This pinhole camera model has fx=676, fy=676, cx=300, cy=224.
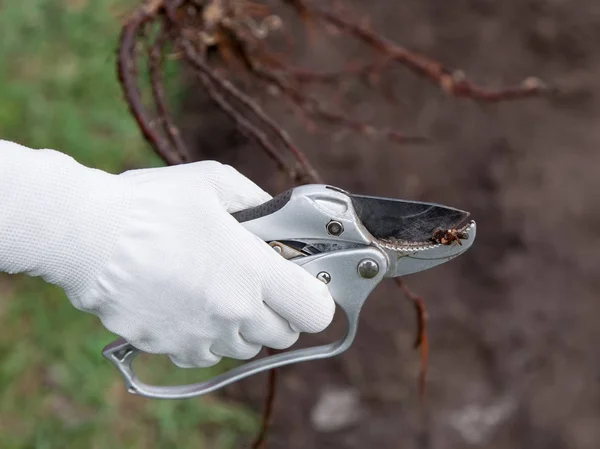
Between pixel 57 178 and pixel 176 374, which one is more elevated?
pixel 57 178

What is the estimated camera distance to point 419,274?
1741 mm

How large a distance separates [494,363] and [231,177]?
120 cm

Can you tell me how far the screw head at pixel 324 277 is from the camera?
0.72 m

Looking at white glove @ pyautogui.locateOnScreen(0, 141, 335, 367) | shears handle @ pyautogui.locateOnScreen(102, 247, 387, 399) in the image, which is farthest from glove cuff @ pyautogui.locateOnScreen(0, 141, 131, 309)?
shears handle @ pyautogui.locateOnScreen(102, 247, 387, 399)

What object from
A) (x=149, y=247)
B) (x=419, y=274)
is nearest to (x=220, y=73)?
(x=149, y=247)

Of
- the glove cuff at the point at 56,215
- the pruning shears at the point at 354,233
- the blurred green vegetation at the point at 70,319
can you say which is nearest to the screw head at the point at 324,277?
the pruning shears at the point at 354,233

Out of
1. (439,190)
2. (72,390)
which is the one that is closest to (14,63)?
(72,390)

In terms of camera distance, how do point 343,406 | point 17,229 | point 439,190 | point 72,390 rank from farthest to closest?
point 439,190
point 343,406
point 72,390
point 17,229

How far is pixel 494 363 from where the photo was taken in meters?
1.70

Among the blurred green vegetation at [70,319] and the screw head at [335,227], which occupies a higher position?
the screw head at [335,227]

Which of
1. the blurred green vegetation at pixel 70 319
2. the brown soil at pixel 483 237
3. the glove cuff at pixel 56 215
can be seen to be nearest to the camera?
the glove cuff at pixel 56 215

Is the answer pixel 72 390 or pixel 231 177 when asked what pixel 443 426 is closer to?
pixel 72 390

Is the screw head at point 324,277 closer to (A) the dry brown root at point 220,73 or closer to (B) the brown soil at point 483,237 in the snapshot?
(A) the dry brown root at point 220,73

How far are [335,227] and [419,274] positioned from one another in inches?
43.0
